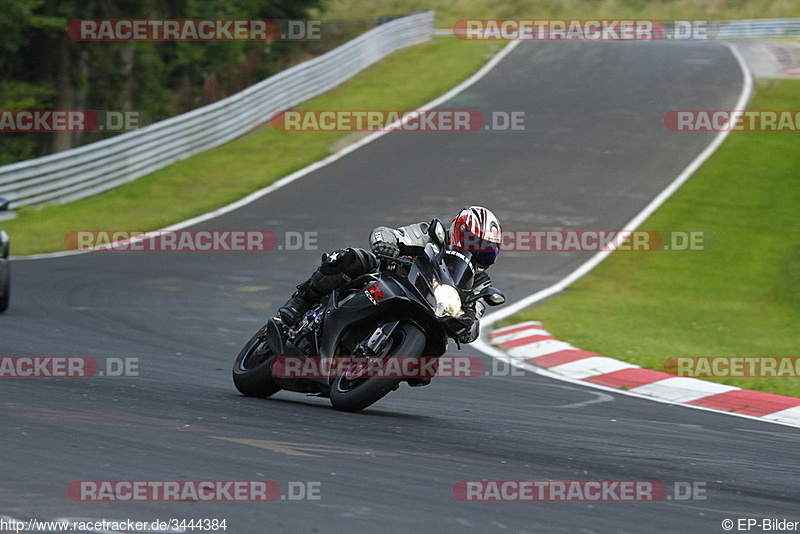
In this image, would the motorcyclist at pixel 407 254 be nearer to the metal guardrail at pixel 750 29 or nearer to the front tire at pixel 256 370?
the front tire at pixel 256 370

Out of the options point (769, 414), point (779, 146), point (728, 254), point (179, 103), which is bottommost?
point (769, 414)

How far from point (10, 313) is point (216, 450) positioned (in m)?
6.81

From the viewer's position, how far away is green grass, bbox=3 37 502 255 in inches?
774

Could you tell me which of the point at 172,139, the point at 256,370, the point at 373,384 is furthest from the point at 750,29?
the point at 373,384

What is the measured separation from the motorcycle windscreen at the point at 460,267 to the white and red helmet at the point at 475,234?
0.04m

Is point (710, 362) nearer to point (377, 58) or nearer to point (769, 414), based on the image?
point (769, 414)

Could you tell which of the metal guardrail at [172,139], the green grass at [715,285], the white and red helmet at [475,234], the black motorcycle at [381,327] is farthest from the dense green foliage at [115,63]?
the white and red helmet at [475,234]

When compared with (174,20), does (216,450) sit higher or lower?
lower

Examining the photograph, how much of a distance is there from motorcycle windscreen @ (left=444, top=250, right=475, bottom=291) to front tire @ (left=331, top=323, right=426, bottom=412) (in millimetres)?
391

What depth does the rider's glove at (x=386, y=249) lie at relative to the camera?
24.3 feet

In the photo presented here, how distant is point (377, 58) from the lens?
33500 millimetres

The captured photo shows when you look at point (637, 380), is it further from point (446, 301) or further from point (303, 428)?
point (303, 428)

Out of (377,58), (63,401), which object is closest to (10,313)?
(63,401)

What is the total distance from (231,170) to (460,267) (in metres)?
17.0
